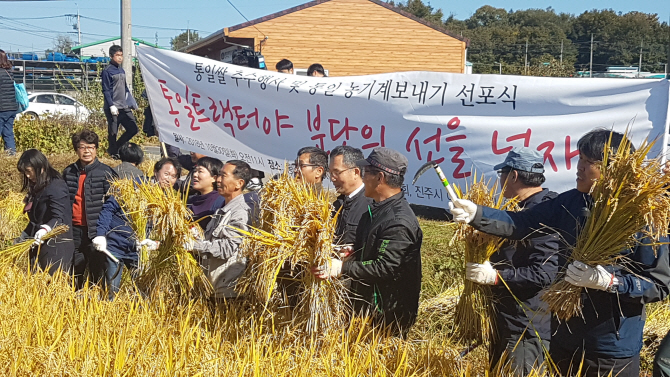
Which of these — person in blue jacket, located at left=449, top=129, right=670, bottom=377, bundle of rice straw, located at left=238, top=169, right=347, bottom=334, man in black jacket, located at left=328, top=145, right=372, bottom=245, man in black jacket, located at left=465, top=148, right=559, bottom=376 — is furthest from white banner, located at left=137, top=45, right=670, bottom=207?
bundle of rice straw, located at left=238, top=169, right=347, bottom=334

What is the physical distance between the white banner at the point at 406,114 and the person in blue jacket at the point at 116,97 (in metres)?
2.44

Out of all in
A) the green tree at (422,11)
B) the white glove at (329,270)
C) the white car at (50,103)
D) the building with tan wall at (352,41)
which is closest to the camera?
the white glove at (329,270)

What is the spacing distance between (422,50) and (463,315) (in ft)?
77.1

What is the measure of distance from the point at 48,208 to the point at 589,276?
433 cm

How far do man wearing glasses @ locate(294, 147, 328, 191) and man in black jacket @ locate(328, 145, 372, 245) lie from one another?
185 mm

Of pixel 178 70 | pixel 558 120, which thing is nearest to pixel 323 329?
pixel 558 120

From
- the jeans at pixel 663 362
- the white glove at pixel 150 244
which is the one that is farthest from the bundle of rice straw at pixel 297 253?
the jeans at pixel 663 362

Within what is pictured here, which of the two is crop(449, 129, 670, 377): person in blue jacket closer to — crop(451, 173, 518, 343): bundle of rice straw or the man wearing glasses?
crop(451, 173, 518, 343): bundle of rice straw

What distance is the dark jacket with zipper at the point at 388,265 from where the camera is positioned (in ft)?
10.8

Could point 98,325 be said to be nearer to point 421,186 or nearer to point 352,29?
point 421,186

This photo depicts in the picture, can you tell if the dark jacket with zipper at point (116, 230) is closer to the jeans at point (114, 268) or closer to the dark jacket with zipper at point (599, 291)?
the jeans at point (114, 268)

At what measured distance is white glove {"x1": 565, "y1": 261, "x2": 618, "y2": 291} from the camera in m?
2.61

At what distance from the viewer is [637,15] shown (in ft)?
226

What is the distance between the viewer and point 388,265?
328 centimetres
